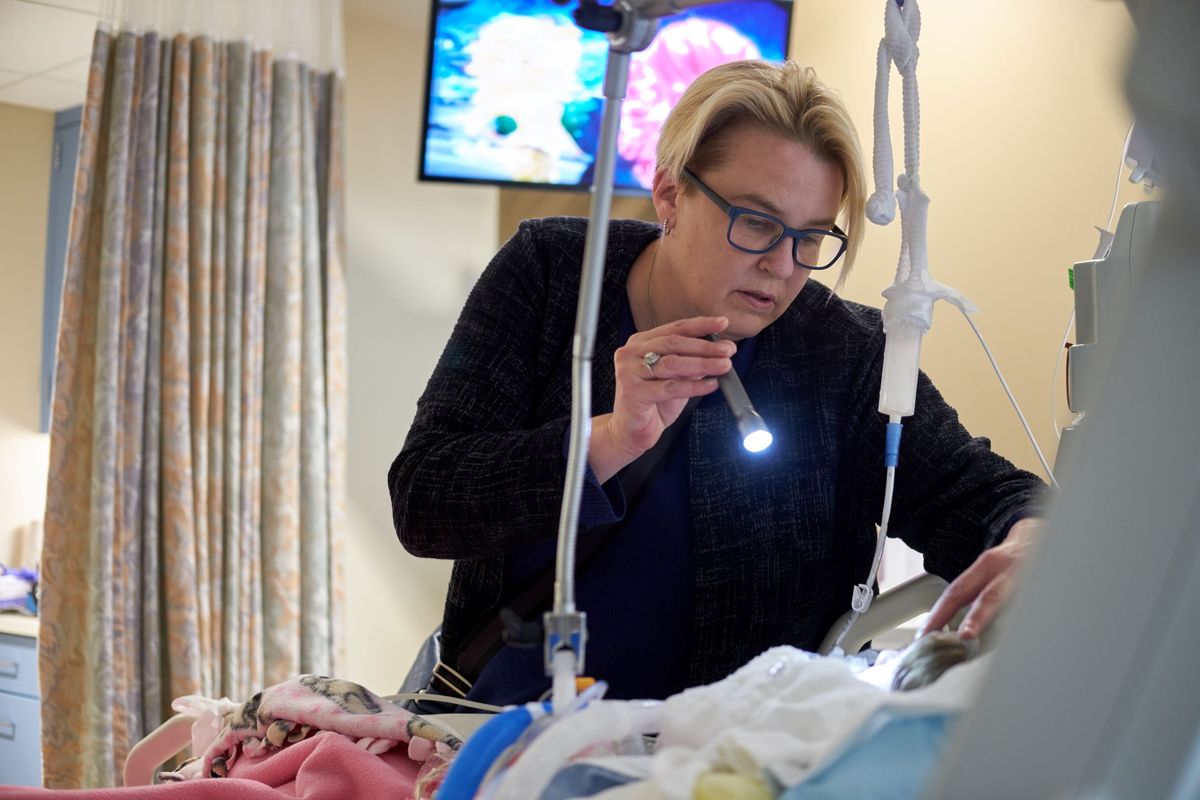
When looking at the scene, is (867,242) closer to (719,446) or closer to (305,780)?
(719,446)

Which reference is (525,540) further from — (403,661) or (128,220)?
(403,661)

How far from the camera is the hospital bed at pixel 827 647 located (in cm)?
117

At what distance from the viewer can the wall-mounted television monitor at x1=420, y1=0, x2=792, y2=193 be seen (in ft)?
10.6

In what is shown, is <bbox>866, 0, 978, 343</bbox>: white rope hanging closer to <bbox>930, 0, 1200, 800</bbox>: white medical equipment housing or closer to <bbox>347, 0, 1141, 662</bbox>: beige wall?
<bbox>930, 0, 1200, 800</bbox>: white medical equipment housing

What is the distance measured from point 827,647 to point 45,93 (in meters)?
3.89

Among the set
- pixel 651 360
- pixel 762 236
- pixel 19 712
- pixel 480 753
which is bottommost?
pixel 19 712

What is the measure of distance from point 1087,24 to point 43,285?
3608 millimetres

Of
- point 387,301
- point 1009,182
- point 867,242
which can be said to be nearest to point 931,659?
point 1009,182

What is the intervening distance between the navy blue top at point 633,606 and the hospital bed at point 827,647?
8 cm

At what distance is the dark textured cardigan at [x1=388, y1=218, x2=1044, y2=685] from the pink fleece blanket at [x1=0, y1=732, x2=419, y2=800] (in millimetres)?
357

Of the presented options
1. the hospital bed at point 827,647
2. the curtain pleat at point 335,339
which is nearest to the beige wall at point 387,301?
the curtain pleat at point 335,339

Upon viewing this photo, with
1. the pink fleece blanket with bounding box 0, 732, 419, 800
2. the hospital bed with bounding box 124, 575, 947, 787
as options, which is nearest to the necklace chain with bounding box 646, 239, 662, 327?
the hospital bed with bounding box 124, 575, 947, 787

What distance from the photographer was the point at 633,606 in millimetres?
1369

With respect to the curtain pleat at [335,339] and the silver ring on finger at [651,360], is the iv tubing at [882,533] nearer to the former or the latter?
the silver ring on finger at [651,360]
